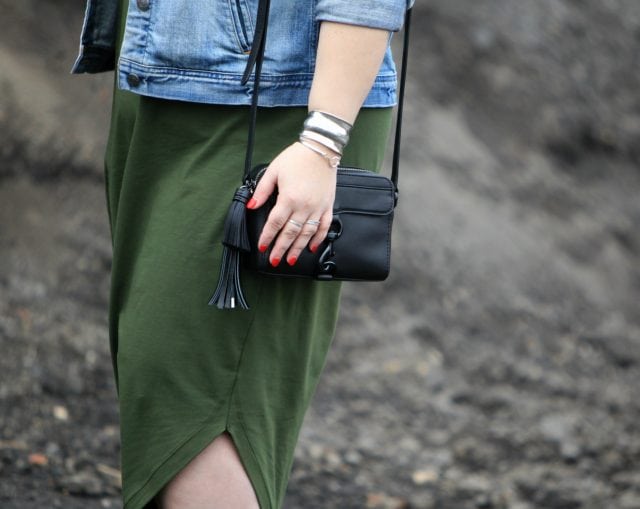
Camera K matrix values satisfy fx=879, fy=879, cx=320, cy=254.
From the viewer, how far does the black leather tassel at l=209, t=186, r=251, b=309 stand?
132 centimetres

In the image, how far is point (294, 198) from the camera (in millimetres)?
1272

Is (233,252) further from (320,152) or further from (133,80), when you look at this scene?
(133,80)

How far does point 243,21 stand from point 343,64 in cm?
19

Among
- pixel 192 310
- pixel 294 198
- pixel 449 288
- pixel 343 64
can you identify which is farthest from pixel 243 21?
pixel 449 288

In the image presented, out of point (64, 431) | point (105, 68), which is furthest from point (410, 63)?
point (105, 68)

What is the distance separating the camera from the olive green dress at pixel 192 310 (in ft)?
4.51

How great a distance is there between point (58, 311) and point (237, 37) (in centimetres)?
231

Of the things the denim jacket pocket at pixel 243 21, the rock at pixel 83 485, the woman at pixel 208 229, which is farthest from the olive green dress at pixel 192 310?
the rock at pixel 83 485

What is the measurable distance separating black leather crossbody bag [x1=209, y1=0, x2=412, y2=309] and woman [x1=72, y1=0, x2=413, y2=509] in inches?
1.0

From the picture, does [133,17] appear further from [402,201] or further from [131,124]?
[402,201]

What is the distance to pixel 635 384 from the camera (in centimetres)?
407

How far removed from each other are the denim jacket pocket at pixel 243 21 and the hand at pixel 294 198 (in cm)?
18

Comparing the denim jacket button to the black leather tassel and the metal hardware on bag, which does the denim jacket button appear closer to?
the black leather tassel

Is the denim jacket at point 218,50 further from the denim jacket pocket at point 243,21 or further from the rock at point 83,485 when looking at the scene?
the rock at point 83,485
